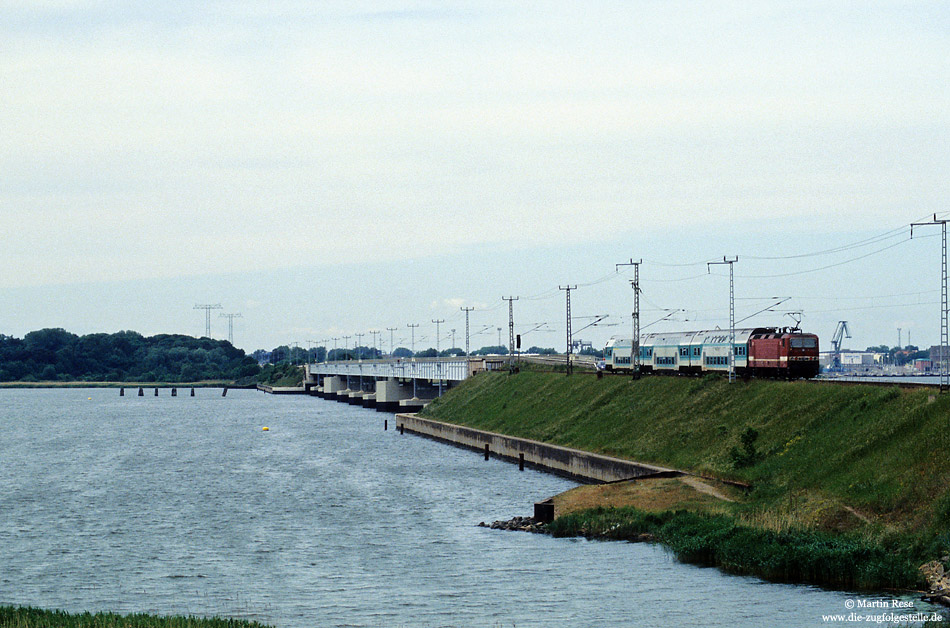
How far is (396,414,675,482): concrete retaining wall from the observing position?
67.5 meters

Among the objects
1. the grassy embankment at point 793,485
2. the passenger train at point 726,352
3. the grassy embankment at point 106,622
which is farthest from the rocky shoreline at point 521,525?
the passenger train at point 726,352

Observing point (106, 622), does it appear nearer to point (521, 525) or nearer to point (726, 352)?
point (521, 525)

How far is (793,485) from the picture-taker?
49312mm

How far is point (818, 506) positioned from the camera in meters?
44.7

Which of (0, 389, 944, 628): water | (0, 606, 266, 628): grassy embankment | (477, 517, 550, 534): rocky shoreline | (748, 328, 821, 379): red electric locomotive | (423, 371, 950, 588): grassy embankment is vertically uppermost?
(748, 328, 821, 379): red electric locomotive

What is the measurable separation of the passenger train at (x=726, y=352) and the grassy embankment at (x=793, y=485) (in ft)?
25.8

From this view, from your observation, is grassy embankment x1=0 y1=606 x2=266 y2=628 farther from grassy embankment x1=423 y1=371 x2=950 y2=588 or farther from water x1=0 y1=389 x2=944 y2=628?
grassy embankment x1=423 y1=371 x2=950 y2=588

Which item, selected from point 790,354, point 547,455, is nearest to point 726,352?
point 790,354

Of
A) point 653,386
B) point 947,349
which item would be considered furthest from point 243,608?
point 653,386

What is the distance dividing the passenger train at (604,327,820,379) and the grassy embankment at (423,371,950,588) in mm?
7873

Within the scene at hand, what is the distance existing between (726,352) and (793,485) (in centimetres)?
4493

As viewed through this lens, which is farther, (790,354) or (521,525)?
(790,354)

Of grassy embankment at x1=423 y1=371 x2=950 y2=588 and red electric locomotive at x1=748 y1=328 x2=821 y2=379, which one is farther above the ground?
red electric locomotive at x1=748 y1=328 x2=821 y2=379

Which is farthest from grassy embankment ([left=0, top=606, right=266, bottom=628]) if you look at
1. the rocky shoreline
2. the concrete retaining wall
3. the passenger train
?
the passenger train
